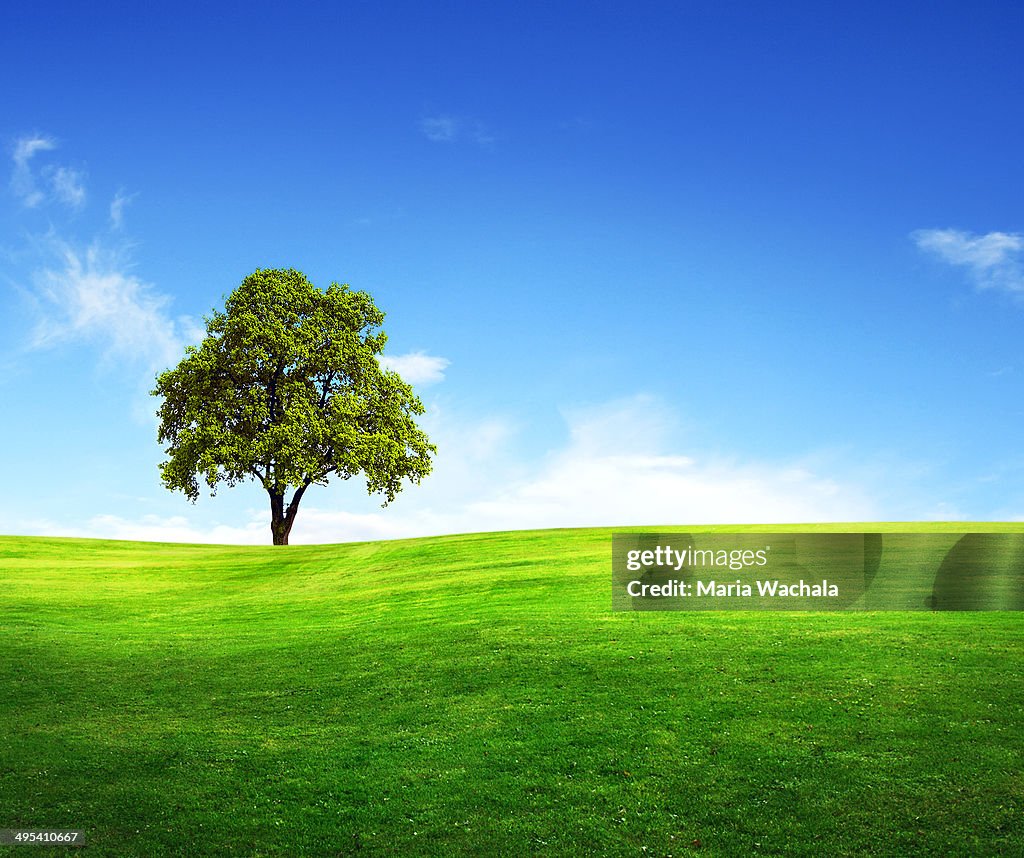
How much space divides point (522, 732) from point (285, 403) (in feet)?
126

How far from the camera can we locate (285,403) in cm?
5112

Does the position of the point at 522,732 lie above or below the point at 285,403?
below

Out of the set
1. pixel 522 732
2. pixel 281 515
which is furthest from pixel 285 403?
pixel 522 732

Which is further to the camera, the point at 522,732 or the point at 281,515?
the point at 281,515

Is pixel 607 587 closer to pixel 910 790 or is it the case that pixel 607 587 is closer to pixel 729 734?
pixel 729 734

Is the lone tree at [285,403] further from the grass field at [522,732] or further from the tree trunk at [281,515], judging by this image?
the grass field at [522,732]

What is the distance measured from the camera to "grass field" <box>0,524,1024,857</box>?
12961 mm

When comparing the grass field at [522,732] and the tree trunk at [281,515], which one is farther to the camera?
the tree trunk at [281,515]

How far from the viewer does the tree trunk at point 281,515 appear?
52.8 metres

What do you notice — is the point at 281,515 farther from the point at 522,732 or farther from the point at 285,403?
the point at 522,732

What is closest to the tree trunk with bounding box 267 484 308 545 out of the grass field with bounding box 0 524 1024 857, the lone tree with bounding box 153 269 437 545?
the lone tree with bounding box 153 269 437 545

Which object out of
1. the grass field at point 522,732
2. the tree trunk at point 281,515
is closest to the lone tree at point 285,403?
the tree trunk at point 281,515

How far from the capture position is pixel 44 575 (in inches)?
1464

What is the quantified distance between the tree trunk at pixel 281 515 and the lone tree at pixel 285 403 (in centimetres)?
6
